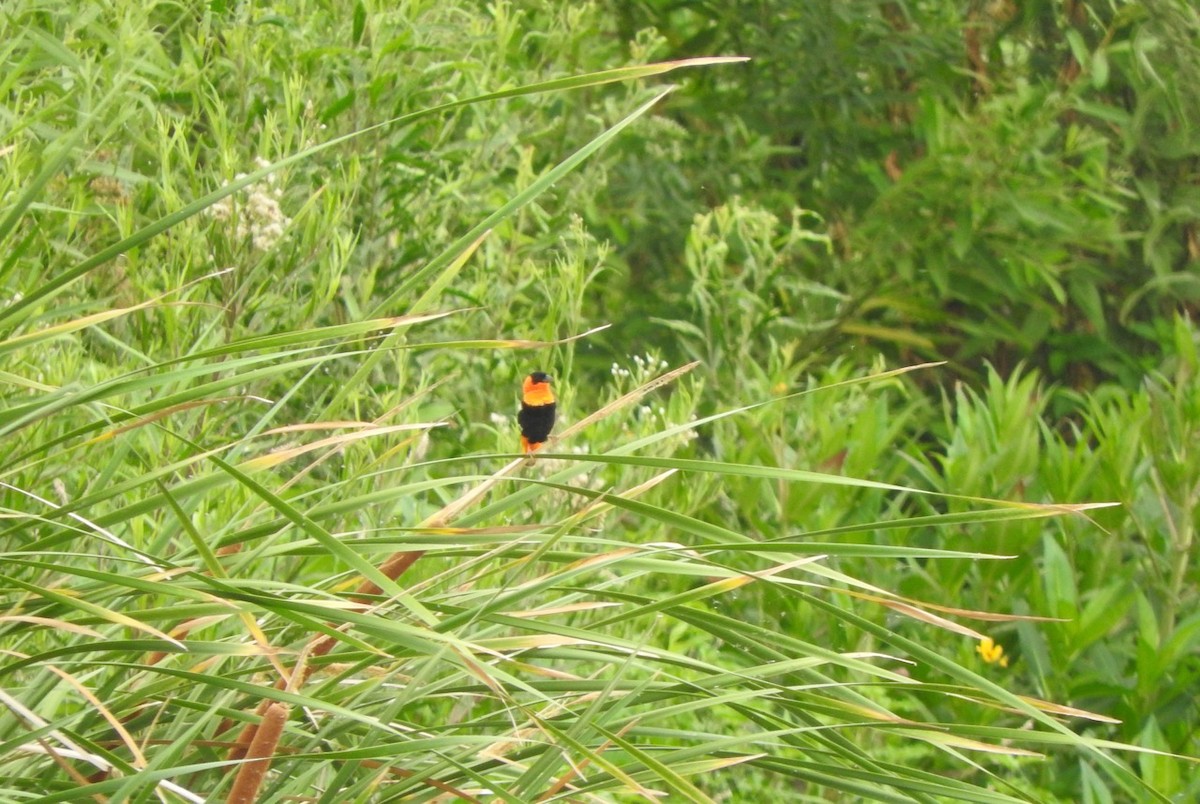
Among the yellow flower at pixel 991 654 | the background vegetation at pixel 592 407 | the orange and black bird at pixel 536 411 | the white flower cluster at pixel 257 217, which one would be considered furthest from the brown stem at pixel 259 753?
the yellow flower at pixel 991 654

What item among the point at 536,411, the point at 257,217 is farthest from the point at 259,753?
the point at 536,411

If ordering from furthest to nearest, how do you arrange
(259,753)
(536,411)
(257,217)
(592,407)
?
(592,407) < (536,411) < (257,217) < (259,753)

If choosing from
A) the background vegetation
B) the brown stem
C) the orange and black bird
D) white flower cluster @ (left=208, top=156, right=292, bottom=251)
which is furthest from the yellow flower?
the brown stem

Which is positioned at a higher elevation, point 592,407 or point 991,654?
point 592,407

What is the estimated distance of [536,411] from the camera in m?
2.63

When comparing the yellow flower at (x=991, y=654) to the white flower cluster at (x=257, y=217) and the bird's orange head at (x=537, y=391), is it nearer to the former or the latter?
the bird's orange head at (x=537, y=391)

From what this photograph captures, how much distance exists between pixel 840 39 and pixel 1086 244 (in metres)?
0.99

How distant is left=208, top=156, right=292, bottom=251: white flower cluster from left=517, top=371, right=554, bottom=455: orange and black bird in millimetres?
538

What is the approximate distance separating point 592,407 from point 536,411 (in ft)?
3.58

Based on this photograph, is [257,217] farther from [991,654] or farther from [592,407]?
[991,654]

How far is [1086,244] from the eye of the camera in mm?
4543

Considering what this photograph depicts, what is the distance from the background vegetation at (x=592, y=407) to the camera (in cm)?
134

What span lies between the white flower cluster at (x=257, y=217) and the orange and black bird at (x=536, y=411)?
0.54 m

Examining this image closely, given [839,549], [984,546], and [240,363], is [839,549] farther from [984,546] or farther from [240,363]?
[984,546]
